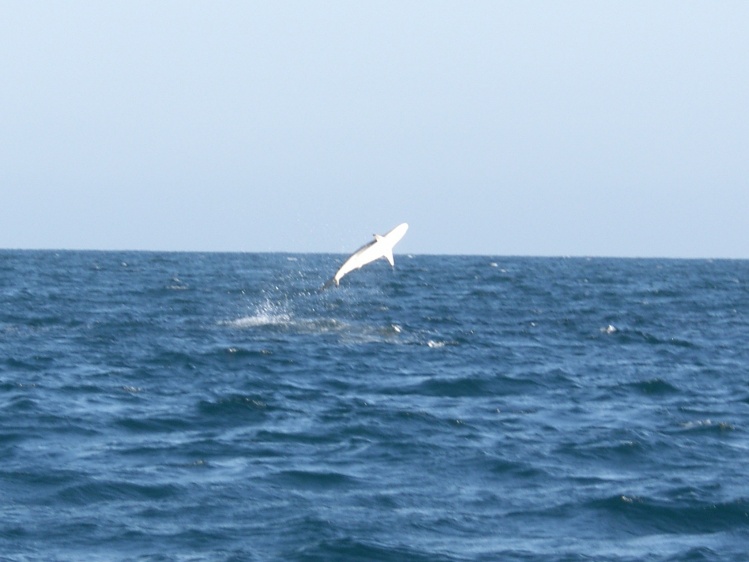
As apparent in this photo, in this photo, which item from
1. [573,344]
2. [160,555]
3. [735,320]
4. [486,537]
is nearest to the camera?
[160,555]

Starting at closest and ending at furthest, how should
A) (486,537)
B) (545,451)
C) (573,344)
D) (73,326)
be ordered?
1. (486,537)
2. (545,451)
3. (573,344)
4. (73,326)

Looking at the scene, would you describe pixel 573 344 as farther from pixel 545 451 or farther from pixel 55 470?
pixel 55 470

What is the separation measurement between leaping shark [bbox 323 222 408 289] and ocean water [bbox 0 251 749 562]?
6.56 ft

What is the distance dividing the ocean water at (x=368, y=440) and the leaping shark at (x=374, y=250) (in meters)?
2.00

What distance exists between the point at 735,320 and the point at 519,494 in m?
26.7

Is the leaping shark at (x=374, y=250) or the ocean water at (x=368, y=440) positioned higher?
the leaping shark at (x=374, y=250)

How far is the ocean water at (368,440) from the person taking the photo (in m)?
12.6

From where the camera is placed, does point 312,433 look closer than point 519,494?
No

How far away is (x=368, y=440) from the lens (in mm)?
17094

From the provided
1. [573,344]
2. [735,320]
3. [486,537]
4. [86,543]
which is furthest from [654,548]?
[735,320]

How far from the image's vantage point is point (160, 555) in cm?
1180

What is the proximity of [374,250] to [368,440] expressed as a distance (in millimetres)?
9606

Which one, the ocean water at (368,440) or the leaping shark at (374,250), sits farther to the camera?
the leaping shark at (374,250)

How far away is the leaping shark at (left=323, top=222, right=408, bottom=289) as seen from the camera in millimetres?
25906
